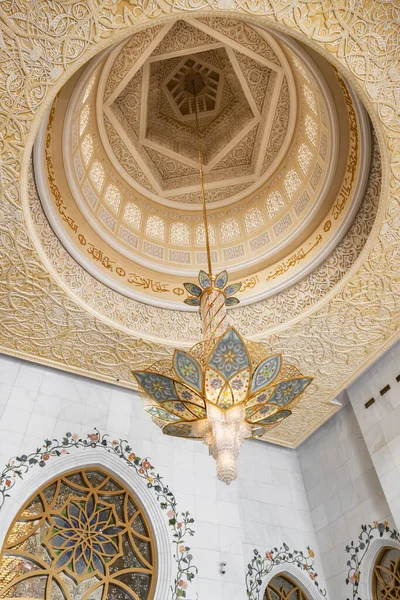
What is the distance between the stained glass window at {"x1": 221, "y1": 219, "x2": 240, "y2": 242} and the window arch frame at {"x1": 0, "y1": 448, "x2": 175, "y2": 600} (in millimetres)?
3598

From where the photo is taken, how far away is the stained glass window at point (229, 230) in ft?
22.4

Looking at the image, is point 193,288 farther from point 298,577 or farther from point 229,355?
point 298,577

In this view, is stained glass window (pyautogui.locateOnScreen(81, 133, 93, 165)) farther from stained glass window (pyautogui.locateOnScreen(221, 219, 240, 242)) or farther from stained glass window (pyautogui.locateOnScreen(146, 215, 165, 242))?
stained glass window (pyautogui.locateOnScreen(221, 219, 240, 242))

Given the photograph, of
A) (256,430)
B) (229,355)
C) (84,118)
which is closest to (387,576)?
(256,430)

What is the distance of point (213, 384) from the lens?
3373 millimetres

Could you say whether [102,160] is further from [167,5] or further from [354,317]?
[354,317]

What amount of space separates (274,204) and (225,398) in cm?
403

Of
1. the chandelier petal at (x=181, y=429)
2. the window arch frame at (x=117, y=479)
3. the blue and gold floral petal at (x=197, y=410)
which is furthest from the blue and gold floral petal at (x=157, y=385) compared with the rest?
the window arch frame at (x=117, y=479)

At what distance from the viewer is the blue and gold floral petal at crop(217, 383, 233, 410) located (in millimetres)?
3314

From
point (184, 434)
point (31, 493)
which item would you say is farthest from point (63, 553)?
point (184, 434)

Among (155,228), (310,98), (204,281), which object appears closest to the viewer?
(204,281)

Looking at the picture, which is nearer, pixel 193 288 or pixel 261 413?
pixel 261 413

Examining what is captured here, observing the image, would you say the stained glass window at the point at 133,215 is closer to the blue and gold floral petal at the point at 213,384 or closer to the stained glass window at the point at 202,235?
the stained glass window at the point at 202,235

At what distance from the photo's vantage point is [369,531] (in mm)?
5258
